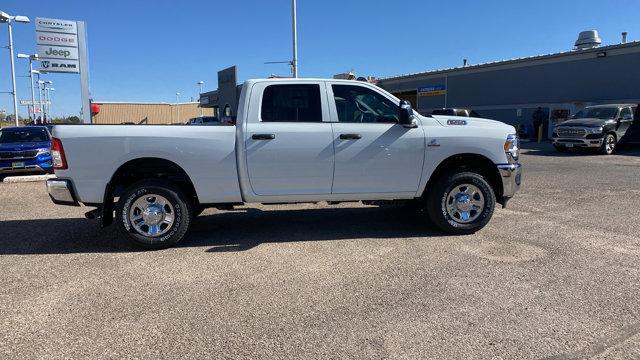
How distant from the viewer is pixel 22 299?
159 inches

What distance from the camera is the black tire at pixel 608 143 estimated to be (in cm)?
1734

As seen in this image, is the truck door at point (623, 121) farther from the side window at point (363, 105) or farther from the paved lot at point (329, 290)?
the side window at point (363, 105)

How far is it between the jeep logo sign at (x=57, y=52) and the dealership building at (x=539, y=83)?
5.43 metres

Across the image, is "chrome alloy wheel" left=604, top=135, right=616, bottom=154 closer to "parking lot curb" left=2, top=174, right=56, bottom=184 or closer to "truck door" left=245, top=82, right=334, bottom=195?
"truck door" left=245, top=82, right=334, bottom=195

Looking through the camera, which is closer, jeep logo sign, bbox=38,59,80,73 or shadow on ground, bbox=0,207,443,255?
shadow on ground, bbox=0,207,443,255

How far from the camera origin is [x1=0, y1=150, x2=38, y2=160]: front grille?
11.9m

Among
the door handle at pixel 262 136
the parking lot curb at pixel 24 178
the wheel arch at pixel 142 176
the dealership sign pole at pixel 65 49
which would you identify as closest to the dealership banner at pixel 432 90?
the dealership sign pole at pixel 65 49

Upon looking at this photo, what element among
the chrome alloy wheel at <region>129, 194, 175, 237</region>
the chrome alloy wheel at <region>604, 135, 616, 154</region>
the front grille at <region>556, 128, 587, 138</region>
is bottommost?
the chrome alloy wheel at <region>129, 194, 175, 237</region>

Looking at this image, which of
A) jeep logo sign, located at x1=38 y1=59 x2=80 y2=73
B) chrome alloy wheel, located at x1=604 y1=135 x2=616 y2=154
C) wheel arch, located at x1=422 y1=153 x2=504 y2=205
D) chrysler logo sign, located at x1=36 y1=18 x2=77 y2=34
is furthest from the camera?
chrome alloy wheel, located at x1=604 y1=135 x2=616 y2=154

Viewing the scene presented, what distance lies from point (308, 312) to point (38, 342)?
1.92 m

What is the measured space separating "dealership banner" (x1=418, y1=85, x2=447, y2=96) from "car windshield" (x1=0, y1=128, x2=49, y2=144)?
26134 millimetres

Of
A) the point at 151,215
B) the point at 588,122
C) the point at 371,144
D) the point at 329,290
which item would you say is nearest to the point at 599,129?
the point at 588,122

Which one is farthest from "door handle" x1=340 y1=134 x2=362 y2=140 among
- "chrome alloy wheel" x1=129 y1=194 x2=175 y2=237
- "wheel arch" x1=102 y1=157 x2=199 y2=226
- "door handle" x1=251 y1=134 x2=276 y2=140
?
"chrome alloy wheel" x1=129 y1=194 x2=175 y2=237

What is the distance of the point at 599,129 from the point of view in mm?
17234
